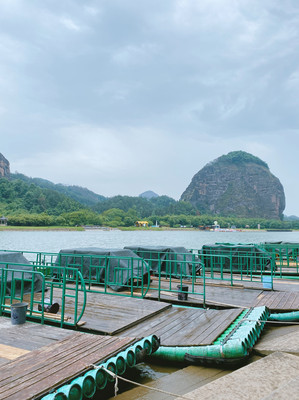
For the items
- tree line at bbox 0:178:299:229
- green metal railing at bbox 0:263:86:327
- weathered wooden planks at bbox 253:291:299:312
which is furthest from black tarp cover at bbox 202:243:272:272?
tree line at bbox 0:178:299:229

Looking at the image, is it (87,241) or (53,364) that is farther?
(87,241)

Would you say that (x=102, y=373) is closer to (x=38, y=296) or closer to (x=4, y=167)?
(x=38, y=296)

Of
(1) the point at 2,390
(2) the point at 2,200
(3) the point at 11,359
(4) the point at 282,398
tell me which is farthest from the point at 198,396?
(2) the point at 2,200

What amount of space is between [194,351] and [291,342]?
1930 millimetres

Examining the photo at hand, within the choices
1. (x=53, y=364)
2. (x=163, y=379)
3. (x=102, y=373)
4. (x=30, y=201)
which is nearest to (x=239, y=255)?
(x=163, y=379)

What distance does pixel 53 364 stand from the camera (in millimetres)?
4340

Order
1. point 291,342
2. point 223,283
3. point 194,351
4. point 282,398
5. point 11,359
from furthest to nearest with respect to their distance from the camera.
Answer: point 223,283 < point 291,342 < point 194,351 < point 11,359 < point 282,398

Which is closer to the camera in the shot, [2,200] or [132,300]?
[132,300]

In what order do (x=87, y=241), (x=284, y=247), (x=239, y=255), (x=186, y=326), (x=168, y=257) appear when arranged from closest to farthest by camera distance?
(x=186, y=326) → (x=168, y=257) → (x=239, y=255) → (x=284, y=247) → (x=87, y=241)

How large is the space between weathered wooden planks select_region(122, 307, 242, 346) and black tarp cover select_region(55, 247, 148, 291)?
228cm

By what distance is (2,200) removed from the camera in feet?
406

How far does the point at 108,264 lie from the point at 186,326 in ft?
13.6

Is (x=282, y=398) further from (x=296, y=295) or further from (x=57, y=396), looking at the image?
(x=296, y=295)

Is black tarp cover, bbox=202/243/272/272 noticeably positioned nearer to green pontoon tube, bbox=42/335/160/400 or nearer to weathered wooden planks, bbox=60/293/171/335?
weathered wooden planks, bbox=60/293/171/335
